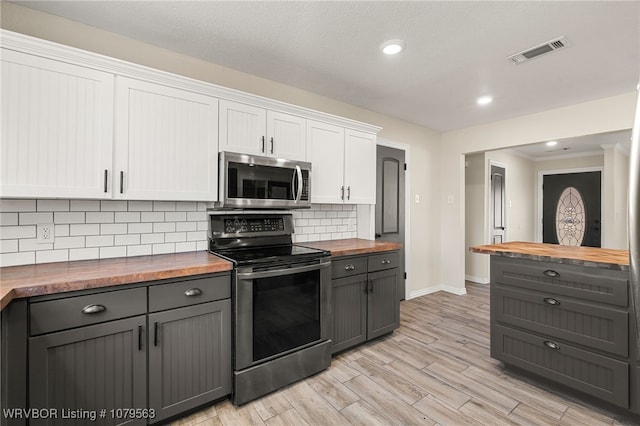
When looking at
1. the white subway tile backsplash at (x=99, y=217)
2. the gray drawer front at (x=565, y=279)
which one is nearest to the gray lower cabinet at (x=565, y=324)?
the gray drawer front at (x=565, y=279)

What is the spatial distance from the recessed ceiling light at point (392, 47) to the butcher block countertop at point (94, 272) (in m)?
1.96

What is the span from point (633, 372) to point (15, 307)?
3.42m

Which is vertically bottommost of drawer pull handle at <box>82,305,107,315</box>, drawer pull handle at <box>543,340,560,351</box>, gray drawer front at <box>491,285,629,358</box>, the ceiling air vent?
drawer pull handle at <box>543,340,560,351</box>

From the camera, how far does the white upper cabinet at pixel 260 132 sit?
239cm

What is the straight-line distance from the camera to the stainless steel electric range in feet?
6.75

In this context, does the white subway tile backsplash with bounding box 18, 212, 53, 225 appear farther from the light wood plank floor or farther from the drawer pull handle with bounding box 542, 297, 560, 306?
the drawer pull handle with bounding box 542, 297, 560, 306

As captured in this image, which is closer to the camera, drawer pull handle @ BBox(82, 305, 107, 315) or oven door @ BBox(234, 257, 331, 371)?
drawer pull handle @ BBox(82, 305, 107, 315)

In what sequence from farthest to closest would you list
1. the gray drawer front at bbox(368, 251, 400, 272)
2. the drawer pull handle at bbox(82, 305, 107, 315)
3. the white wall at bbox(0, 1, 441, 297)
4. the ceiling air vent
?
the gray drawer front at bbox(368, 251, 400, 272), the ceiling air vent, the white wall at bbox(0, 1, 441, 297), the drawer pull handle at bbox(82, 305, 107, 315)

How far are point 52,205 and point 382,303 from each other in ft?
8.90

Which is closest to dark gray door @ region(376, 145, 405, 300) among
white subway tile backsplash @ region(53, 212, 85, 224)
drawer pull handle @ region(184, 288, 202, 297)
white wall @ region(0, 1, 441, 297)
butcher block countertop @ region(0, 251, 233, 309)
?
white wall @ region(0, 1, 441, 297)

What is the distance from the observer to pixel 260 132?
2.55 metres

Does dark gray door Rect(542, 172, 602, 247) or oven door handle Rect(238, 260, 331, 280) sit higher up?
dark gray door Rect(542, 172, 602, 247)

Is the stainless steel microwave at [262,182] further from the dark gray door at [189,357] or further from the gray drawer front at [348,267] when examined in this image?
the dark gray door at [189,357]

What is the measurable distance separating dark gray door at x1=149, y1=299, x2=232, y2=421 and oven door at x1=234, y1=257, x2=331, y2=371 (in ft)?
0.34
